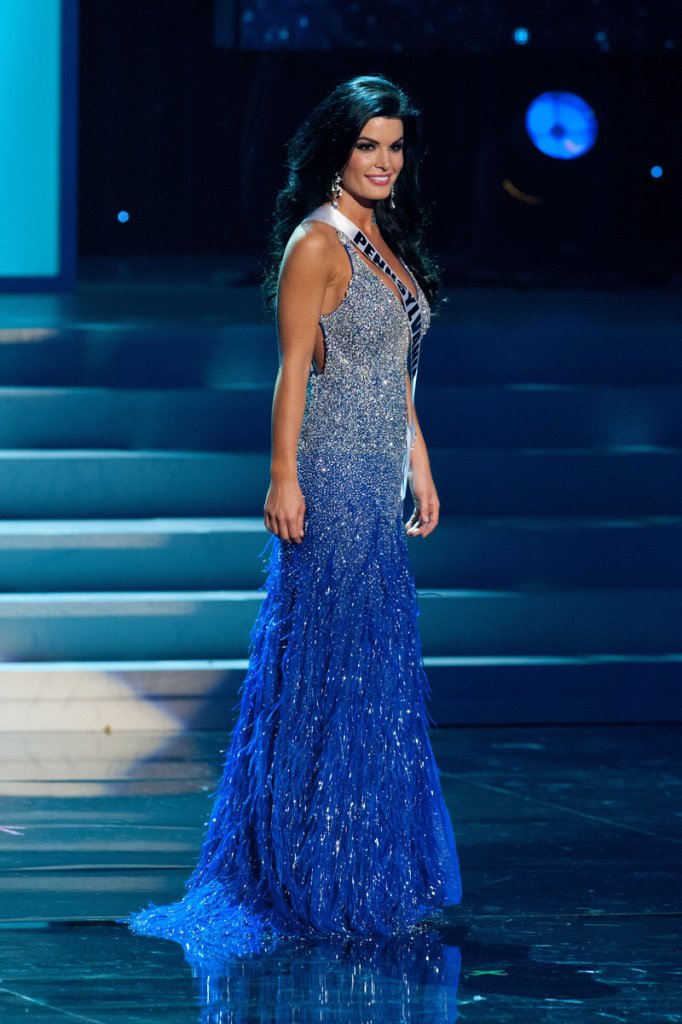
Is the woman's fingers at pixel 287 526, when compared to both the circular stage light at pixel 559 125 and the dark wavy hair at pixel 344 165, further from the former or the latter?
the circular stage light at pixel 559 125

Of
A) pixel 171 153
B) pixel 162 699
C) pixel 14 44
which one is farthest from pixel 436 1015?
pixel 171 153

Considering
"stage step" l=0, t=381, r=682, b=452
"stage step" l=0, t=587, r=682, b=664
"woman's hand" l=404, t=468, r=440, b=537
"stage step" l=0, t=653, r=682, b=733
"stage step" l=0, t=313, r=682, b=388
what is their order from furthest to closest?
"stage step" l=0, t=313, r=682, b=388 → "stage step" l=0, t=381, r=682, b=452 → "stage step" l=0, t=587, r=682, b=664 → "stage step" l=0, t=653, r=682, b=733 → "woman's hand" l=404, t=468, r=440, b=537

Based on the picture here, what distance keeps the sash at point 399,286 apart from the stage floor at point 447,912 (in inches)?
31.3

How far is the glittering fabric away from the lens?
315cm

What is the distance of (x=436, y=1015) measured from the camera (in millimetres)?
2820

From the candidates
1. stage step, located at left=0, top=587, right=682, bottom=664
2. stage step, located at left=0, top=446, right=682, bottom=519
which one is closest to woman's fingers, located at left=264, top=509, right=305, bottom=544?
stage step, located at left=0, top=587, right=682, bottom=664

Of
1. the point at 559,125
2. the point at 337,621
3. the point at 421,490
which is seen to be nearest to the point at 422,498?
the point at 421,490

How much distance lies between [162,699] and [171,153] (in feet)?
20.3

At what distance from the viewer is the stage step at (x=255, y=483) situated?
547 cm

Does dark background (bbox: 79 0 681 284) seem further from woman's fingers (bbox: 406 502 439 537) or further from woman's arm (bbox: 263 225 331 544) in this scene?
woman's arm (bbox: 263 225 331 544)

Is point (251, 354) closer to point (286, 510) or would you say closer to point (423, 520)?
point (423, 520)

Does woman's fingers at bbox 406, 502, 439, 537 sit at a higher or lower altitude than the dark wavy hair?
lower

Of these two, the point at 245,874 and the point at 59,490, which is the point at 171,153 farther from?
the point at 245,874

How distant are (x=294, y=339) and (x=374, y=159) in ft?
1.08
